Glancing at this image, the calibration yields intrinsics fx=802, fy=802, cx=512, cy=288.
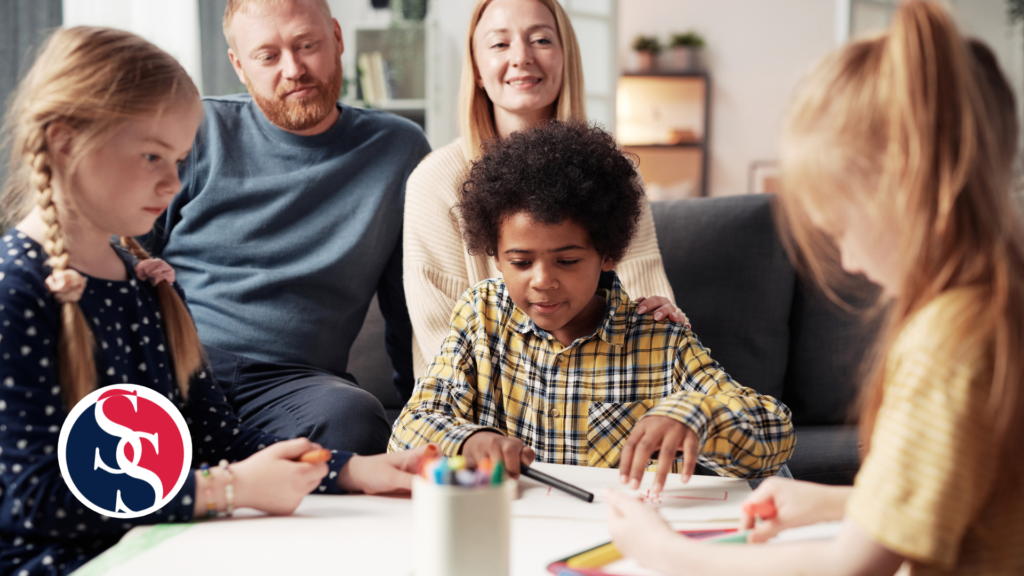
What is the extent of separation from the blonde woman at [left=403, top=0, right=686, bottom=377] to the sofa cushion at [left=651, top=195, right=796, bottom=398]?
0.36m

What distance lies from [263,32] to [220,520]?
1.31 meters

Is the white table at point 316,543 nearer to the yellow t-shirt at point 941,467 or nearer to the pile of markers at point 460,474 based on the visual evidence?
the pile of markers at point 460,474

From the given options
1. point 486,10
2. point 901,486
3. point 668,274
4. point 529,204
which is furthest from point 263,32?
point 901,486

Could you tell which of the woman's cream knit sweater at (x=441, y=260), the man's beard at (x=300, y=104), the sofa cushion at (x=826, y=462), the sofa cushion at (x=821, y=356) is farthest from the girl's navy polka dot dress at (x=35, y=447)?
the sofa cushion at (x=821, y=356)

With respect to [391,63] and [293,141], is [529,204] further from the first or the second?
[391,63]

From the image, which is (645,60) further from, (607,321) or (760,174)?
(607,321)

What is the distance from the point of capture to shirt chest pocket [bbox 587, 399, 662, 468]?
128 centimetres

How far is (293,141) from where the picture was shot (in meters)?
1.92

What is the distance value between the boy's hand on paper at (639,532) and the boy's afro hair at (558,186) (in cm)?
62

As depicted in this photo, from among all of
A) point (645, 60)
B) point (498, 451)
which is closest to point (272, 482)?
point (498, 451)

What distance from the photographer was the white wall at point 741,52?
6.41 metres

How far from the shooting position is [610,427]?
129cm

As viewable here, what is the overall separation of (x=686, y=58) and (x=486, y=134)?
4981 millimetres

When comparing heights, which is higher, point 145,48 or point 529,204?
point 145,48
